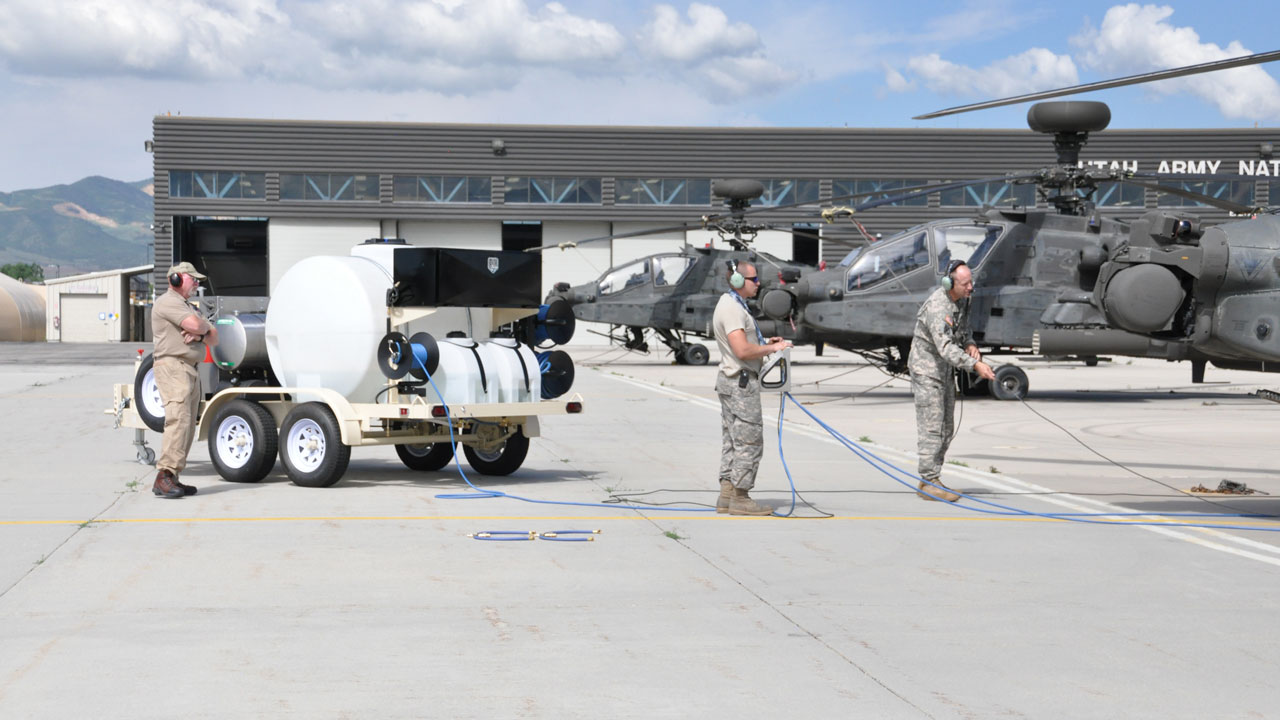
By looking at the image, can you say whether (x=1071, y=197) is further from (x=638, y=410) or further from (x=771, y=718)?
(x=771, y=718)

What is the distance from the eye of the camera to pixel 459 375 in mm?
11789

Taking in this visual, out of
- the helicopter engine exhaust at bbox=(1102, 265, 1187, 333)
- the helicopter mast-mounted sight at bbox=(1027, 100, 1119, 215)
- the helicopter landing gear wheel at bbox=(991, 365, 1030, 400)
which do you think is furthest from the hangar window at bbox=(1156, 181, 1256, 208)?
the helicopter engine exhaust at bbox=(1102, 265, 1187, 333)

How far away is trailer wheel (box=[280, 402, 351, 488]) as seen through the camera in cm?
1167

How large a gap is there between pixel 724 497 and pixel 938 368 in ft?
8.36

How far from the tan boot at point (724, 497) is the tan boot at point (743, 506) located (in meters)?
0.04

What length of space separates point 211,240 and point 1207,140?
42860mm

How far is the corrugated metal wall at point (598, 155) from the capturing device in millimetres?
54906

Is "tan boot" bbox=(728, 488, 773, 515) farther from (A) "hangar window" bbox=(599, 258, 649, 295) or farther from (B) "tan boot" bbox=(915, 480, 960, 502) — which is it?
(A) "hangar window" bbox=(599, 258, 649, 295)

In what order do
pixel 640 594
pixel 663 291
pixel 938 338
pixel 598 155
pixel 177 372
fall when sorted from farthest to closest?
pixel 598 155
pixel 663 291
pixel 938 338
pixel 177 372
pixel 640 594

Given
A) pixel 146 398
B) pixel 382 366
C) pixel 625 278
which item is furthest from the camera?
pixel 625 278

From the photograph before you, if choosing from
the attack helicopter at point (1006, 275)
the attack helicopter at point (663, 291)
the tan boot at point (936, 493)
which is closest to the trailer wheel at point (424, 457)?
the tan boot at point (936, 493)

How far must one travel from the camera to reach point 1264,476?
13.5 m

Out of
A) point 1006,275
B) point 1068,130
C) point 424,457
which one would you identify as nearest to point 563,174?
point 1006,275

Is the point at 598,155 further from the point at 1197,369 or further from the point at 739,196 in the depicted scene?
the point at 1197,369
